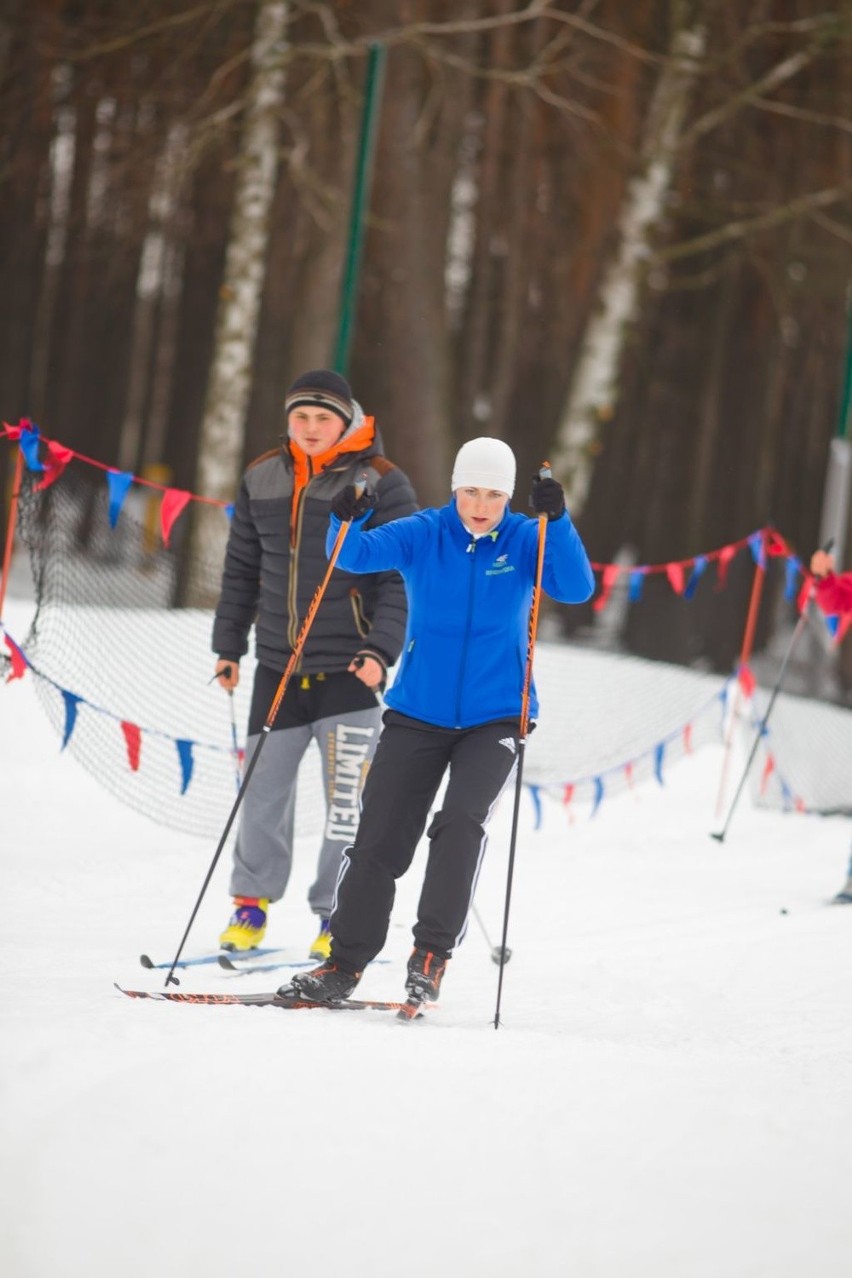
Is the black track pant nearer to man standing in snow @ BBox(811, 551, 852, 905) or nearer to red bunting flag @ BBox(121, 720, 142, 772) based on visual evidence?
red bunting flag @ BBox(121, 720, 142, 772)

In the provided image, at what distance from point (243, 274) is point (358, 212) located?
386cm

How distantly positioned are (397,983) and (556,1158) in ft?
6.45

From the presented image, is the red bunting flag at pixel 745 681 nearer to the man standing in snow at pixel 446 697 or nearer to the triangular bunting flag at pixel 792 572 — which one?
the triangular bunting flag at pixel 792 572

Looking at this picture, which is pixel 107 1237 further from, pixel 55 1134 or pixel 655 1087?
pixel 655 1087

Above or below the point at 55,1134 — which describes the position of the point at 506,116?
above

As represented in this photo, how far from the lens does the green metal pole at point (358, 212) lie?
9039 millimetres

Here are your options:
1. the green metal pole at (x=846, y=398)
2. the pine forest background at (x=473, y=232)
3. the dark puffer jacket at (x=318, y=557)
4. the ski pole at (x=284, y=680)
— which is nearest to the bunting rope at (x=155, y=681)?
the dark puffer jacket at (x=318, y=557)

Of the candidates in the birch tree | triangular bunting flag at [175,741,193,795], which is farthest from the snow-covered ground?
the birch tree

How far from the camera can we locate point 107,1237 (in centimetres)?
274

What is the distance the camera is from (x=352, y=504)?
448 centimetres

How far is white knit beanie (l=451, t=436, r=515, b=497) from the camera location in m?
4.46

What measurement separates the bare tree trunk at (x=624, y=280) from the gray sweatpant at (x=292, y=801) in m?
8.47

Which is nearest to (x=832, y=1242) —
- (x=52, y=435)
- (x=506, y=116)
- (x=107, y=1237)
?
(x=107, y=1237)

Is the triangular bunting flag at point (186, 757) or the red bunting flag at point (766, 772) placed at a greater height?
the triangular bunting flag at point (186, 757)
